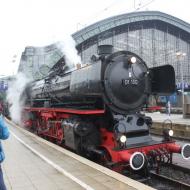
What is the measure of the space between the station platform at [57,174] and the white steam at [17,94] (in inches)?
465

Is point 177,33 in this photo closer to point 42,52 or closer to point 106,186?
point 42,52

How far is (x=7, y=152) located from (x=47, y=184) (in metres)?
4.84

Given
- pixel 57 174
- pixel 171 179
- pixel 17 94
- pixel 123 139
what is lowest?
pixel 171 179

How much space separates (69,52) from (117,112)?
20.3 feet

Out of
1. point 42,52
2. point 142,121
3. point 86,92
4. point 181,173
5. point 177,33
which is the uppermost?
point 177,33

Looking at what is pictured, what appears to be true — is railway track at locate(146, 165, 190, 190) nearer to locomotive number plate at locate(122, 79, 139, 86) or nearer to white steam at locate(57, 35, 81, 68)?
locomotive number plate at locate(122, 79, 139, 86)

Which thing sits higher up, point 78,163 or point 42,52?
point 42,52

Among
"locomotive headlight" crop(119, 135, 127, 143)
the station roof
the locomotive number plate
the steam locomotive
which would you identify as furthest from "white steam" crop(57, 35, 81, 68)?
the station roof

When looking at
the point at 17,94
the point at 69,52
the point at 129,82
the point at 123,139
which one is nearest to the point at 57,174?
the point at 123,139

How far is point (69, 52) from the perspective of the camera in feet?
51.0

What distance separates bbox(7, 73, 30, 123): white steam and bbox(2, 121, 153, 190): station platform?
1182 centimetres

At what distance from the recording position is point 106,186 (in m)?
6.95

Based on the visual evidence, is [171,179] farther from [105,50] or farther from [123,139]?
[105,50]

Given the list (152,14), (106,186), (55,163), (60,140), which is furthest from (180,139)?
(152,14)
